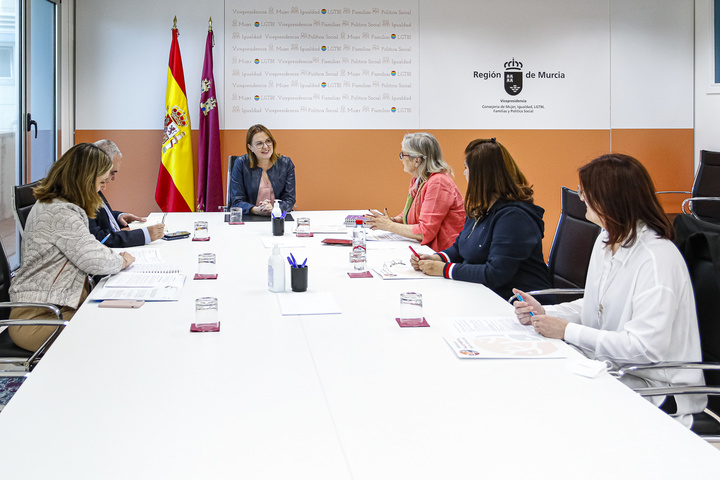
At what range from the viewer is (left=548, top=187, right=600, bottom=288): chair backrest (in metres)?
2.99

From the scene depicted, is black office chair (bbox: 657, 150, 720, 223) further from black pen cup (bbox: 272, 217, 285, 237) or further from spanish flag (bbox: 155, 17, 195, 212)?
spanish flag (bbox: 155, 17, 195, 212)

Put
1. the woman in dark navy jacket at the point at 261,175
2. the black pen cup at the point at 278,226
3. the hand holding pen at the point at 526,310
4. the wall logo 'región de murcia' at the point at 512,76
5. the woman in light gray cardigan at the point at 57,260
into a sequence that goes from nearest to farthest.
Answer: the hand holding pen at the point at 526,310
the woman in light gray cardigan at the point at 57,260
the black pen cup at the point at 278,226
the woman in dark navy jacket at the point at 261,175
the wall logo 'región de murcia' at the point at 512,76

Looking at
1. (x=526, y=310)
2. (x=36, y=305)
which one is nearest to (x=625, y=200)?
(x=526, y=310)

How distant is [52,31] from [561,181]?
15.9 feet

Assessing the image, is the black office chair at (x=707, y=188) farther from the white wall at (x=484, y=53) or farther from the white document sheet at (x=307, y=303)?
the white document sheet at (x=307, y=303)

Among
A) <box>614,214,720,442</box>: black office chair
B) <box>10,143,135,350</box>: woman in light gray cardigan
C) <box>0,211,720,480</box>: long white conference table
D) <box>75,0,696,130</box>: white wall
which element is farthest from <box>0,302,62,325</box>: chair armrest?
<box>75,0,696,130</box>: white wall

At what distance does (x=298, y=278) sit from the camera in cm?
253

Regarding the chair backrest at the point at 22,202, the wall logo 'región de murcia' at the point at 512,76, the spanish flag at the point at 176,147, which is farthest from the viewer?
the wall logo 'región de murcia' at the point at 512,76

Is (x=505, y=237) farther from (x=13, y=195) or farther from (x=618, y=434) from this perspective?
(x=13, y=195)

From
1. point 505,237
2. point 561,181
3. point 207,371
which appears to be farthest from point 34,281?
point 561,181

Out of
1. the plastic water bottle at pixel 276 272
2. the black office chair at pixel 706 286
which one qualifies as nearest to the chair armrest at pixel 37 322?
the plastic water bottle at pixel 276 272

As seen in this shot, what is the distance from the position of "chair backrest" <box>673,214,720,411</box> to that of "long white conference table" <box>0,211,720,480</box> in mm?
608

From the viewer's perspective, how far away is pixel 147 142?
6227 mm

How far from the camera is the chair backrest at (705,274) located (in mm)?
1980
